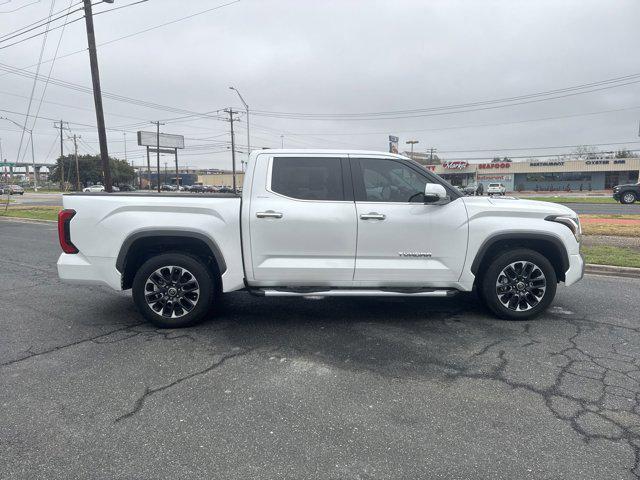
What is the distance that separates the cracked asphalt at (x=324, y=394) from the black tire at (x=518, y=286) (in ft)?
0.53

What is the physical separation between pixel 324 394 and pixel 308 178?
93.8 inches

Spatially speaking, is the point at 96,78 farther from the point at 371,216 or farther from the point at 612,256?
the point at 612,256

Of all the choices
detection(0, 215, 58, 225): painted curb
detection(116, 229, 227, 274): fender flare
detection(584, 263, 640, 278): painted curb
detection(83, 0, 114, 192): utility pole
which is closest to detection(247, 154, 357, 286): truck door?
detection(116, 229, 227, 274): fender flare

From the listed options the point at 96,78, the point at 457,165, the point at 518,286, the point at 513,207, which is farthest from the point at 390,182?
the point at 457,165

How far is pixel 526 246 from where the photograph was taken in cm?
508

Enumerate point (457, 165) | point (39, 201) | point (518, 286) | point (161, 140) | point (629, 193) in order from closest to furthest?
point (518, 286)
point (629, 193)
point (39, 201)
point (457, 165)
point (161, 140)

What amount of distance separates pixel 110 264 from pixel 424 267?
3.44m

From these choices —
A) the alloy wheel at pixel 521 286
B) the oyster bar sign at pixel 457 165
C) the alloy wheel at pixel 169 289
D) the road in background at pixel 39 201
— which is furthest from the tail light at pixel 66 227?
the oyster bar sign at pixel 457 165

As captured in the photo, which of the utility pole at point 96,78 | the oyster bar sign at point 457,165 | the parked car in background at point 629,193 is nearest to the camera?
the utility pole at point 96,78

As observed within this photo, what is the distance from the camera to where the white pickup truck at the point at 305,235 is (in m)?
4.67

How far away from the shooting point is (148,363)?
13.0 feet

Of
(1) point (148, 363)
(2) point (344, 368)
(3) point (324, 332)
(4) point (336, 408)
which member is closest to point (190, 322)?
(1) point (148, 363)

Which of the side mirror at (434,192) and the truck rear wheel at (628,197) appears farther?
the truck rear wheel at (628,197)

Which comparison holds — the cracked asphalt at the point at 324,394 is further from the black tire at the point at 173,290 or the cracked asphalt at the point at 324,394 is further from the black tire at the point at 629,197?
the black tire at the point at 629,197
